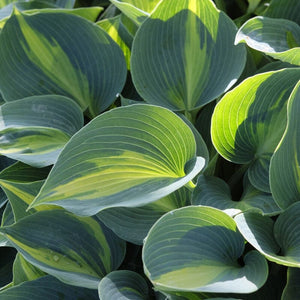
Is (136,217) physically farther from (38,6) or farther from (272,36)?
(38,6)

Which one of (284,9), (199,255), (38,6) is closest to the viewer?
(199,255)

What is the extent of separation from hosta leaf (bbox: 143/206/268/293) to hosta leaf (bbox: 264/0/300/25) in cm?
53

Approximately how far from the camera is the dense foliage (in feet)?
2.14

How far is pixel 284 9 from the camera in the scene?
3.32 ft

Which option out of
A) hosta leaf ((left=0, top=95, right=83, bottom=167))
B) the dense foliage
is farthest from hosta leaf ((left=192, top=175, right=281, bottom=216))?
hosta leaf ((left=0, top=95, right=83, bottom=167))

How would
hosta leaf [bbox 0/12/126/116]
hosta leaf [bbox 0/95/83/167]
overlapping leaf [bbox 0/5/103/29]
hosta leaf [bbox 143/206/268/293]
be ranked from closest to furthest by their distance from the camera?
hosta leaf [bbox 143/206/268/293] → hosta leaf [bbox 0/95/83/167] → hosta leaf [bbox 0/12/126/116] → overlapping leaf [bbox 0/5/103/29]

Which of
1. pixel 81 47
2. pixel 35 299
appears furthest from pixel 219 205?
pixel 81 47

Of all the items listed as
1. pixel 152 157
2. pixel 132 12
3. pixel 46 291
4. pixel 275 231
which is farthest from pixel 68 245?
pixel 132 12

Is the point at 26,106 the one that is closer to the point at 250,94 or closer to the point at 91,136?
the point at 91,136

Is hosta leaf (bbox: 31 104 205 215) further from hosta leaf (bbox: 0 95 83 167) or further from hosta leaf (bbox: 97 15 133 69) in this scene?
hosta leaf (bbox: 97 15 133 69)

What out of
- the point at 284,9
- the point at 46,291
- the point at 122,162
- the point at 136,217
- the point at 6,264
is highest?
the point at 284,9

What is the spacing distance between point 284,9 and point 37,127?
21.4 inches

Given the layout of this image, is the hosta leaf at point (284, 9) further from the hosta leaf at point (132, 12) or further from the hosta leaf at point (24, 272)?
the hosta leaf at point (24, 272)

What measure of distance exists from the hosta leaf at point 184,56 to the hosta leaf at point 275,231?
0.26 m
